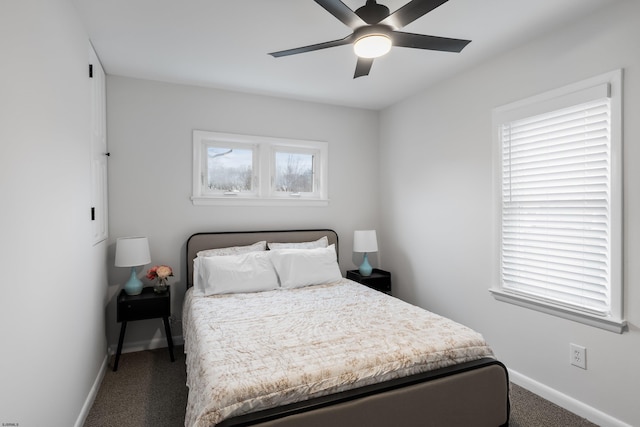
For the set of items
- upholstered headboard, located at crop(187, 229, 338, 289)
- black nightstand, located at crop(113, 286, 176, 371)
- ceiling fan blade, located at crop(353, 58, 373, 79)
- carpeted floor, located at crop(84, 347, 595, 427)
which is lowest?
carpeted floor, located at crop(84, 347, 595, 427)

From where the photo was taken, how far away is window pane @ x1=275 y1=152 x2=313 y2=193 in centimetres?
408

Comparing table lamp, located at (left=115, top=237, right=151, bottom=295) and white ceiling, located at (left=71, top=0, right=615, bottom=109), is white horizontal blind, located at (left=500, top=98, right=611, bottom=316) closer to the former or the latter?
white ceiling, located at (left=71, top=0, right=615, bottom=109)

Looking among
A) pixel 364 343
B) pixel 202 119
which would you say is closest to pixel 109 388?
pixel 364 343

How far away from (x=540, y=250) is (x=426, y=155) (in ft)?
5.09

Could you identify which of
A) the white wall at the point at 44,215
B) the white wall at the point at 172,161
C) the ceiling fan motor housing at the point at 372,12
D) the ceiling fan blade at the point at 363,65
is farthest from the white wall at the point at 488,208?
the white wall at the point at 44,215

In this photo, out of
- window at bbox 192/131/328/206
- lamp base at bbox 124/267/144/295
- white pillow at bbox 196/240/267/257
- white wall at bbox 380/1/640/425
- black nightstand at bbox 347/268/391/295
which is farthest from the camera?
black nightstand at bbox 347/268/391/295

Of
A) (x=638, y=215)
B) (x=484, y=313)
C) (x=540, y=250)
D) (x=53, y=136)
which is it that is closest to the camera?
(x=53, y=136)

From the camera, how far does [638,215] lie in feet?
6.69

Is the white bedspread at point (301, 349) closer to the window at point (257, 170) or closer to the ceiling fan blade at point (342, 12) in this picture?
the window at point (257, 170)

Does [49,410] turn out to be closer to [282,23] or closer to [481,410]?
[481,410]

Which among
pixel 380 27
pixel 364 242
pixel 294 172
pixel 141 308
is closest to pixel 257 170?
pixel 294 172

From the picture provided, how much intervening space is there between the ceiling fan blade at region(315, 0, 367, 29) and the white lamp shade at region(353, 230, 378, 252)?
2504 millimetres

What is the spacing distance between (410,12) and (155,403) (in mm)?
3009

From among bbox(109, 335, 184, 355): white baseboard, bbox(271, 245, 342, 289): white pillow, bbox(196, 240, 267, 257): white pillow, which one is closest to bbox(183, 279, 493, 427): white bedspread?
bbox(271, 245, 342, 289): white pillow
